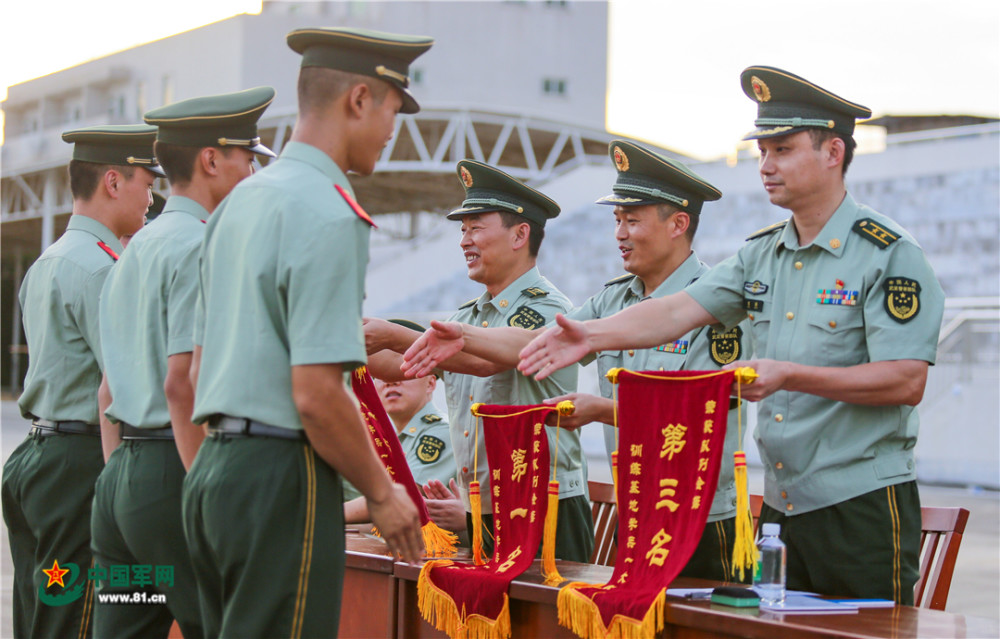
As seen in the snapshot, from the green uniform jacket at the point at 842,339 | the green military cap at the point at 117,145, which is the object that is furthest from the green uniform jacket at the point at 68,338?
the green uniform jacket at the point at 842,339

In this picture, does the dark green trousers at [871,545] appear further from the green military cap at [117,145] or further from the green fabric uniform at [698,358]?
the green military cap at [117,145]

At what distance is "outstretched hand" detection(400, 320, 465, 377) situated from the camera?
Answer: 3.47 m

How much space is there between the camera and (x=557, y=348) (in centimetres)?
308

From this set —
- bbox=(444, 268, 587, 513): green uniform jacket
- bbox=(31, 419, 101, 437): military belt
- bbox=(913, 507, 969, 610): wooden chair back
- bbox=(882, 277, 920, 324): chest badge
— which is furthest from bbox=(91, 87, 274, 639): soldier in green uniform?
bbox=(913, 507, 969, 610): wooden chair back

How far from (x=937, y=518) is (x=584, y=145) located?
87.0ft

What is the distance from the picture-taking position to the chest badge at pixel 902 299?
2.80 metres

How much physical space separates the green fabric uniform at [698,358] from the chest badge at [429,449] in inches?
42.1

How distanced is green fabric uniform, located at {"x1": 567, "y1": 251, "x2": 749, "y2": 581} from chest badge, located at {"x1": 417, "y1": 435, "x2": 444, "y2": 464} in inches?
42.1

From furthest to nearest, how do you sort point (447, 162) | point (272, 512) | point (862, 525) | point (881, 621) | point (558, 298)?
point (447, 162), point (558, 298), point (862, 525), point (881, 621), point (272, 512)

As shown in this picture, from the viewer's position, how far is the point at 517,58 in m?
30.1

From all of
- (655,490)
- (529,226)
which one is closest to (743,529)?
(655,490)

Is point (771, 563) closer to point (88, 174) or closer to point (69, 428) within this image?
point (69, 428)

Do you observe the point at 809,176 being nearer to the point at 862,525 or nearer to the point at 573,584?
the point at 862,525

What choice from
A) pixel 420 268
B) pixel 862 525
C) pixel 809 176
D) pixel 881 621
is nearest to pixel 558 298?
pixel 809 176
